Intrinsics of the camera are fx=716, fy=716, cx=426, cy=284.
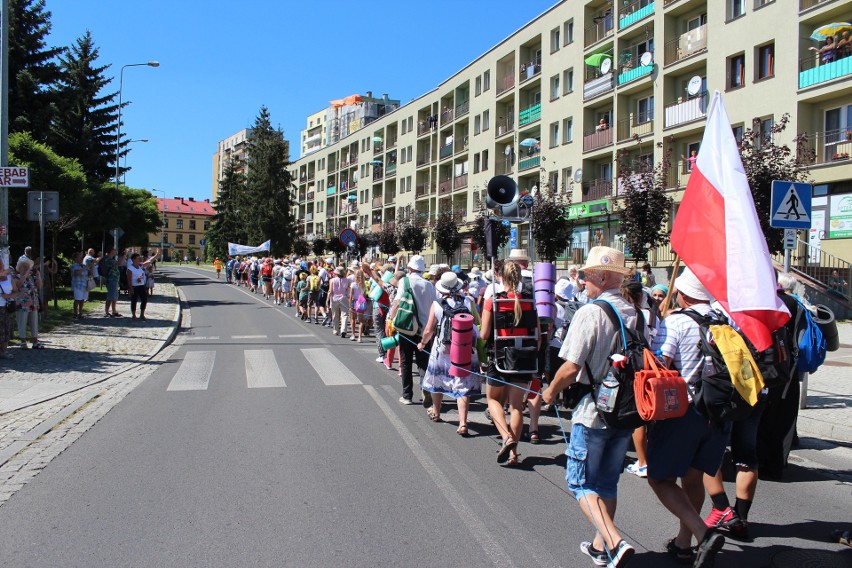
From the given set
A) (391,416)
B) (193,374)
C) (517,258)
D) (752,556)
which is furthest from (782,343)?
(193,374)

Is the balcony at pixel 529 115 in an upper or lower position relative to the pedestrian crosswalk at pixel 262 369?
upper

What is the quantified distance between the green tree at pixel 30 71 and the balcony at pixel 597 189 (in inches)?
1007

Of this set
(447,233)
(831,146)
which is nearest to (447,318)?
(831,146)

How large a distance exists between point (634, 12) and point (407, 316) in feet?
101

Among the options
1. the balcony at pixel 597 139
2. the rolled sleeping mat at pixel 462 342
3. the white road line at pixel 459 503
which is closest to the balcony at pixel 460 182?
the balcony at pixel 597 139

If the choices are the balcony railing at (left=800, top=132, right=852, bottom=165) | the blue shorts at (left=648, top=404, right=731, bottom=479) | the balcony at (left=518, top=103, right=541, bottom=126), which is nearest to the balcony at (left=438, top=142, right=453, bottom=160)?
the balcony at (left=518, top=103, right=541, bottom=126)

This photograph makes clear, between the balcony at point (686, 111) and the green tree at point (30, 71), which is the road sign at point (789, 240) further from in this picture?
the green tree at point (30, 71)

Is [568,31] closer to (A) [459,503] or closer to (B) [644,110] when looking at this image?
(B) [644,110]

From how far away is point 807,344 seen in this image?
556cm

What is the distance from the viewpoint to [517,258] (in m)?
8.09

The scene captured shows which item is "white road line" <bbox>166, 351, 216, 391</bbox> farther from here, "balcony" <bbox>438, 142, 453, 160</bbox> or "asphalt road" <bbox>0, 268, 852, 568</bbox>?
"balcony" <bbox>438, 142, 453, 160</bbox>

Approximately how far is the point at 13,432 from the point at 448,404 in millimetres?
4938

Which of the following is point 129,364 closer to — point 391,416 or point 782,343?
point 391,416

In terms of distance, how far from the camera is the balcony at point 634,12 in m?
33.5
